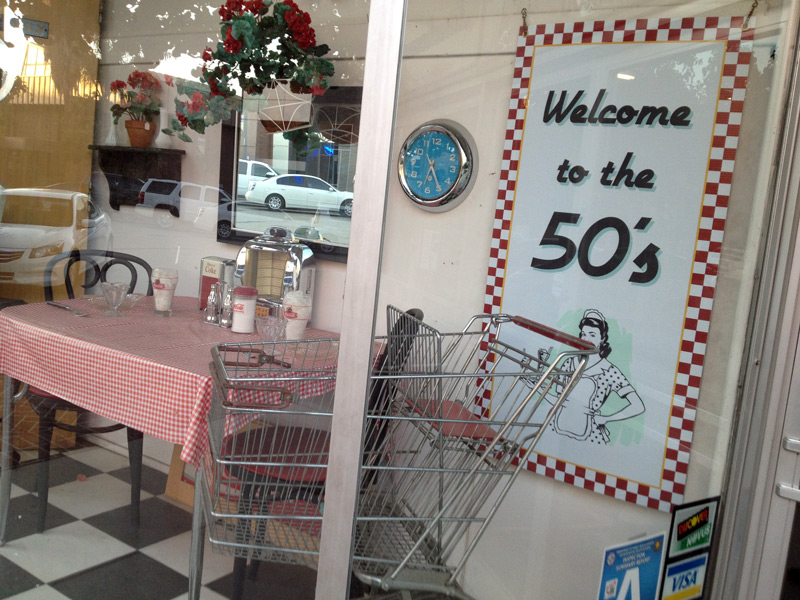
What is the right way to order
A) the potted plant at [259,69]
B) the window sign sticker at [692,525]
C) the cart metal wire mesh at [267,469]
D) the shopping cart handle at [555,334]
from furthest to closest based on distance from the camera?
the potted plant at [259,69] < the window sign sticker at [692,525] < the shopping cart handle at [555,334] < the cart metal wire mesh at [267,469]

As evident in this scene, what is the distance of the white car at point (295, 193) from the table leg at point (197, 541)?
3.22 ft

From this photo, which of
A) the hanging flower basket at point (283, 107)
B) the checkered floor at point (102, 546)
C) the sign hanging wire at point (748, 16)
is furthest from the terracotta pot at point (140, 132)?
the sign hanging wire at point (748, 16)

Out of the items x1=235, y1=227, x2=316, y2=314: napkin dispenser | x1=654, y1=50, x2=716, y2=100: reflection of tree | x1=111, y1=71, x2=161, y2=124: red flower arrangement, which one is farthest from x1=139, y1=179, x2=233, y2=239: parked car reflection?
x1=654, y1=50, x2=716, y2=100: reflection of tree

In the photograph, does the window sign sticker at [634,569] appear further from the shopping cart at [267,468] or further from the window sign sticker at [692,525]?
the shopping cart at [267,468]

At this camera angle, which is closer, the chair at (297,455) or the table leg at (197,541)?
the chair at (297,455)

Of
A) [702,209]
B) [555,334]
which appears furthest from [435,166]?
[702,209]

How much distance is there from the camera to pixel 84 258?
2682mm

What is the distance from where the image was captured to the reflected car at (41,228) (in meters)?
2.64

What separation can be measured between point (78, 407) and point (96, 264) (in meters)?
0.58

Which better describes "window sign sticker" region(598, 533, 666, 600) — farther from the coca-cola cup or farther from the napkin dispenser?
the coca-cola cup

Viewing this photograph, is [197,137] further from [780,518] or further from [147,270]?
[780,518]

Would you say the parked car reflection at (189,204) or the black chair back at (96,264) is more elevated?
the parked car reflection at (189,204)

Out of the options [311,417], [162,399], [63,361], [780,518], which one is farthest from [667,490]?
[63,361]

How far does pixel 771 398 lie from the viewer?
1719mm
